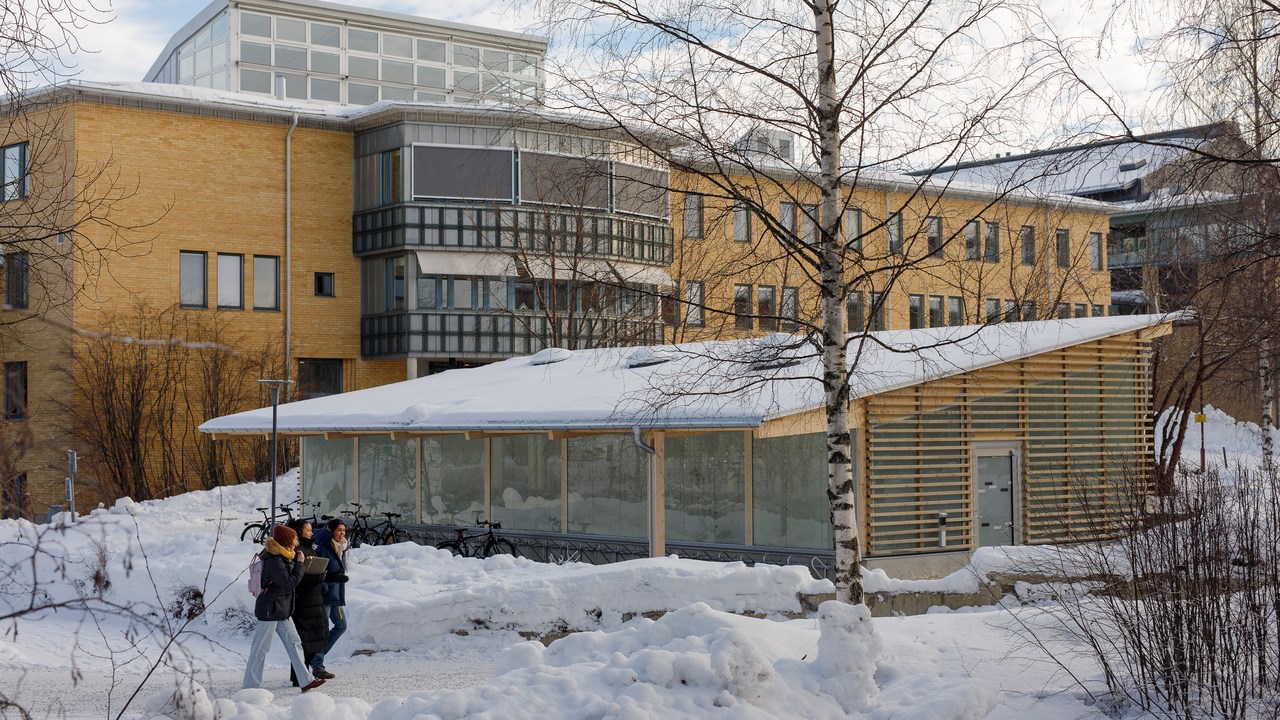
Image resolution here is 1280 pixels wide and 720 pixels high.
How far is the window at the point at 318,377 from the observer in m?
40.2

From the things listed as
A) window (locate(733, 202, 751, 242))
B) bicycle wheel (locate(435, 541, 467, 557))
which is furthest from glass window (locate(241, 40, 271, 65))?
bicycle wheel (locate(435, 541, 467, 557))

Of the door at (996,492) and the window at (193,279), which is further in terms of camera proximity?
the window at (193,279)

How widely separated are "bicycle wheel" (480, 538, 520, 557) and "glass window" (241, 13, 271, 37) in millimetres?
40395

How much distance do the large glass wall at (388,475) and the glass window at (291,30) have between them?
1401 inches

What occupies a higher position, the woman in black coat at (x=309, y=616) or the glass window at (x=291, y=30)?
the glass window at (x=291, y=30)

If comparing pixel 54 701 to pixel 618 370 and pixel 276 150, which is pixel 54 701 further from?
pixel 276 150

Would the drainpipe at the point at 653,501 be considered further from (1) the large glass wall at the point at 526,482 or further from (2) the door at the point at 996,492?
(2) the door at the point at 996,492

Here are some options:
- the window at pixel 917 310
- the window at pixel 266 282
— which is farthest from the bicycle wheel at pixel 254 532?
the window at pixel 917 310

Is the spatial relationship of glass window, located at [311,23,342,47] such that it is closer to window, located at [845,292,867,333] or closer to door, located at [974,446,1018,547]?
window, located at [845,292,867,333]

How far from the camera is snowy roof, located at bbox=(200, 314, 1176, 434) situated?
15.6 m

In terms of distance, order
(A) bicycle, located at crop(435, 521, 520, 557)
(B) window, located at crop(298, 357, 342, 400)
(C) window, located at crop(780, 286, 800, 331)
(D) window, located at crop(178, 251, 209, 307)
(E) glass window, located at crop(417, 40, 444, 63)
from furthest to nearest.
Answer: (E) glass window, located at crop(417, 40, 444, 63), (B) window, located at crop(298, 357, 342, 400), (D) window, located at crop(178, 251, 209, 307), (A) bicycle, located at crop(435, 521, 520, 557), (C) window, located at crop(780, 286, 800, 331)

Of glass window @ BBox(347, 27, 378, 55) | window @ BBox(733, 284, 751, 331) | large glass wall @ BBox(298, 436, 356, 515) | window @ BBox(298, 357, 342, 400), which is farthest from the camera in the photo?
glass window @ BBox(347, 27, 378, 55)

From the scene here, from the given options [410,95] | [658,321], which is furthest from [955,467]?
[410,95]

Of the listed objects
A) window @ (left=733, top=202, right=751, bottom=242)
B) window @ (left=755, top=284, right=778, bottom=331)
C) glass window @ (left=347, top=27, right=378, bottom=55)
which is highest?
glass window @ (left=347, top=27, right=378, bottom=55)
